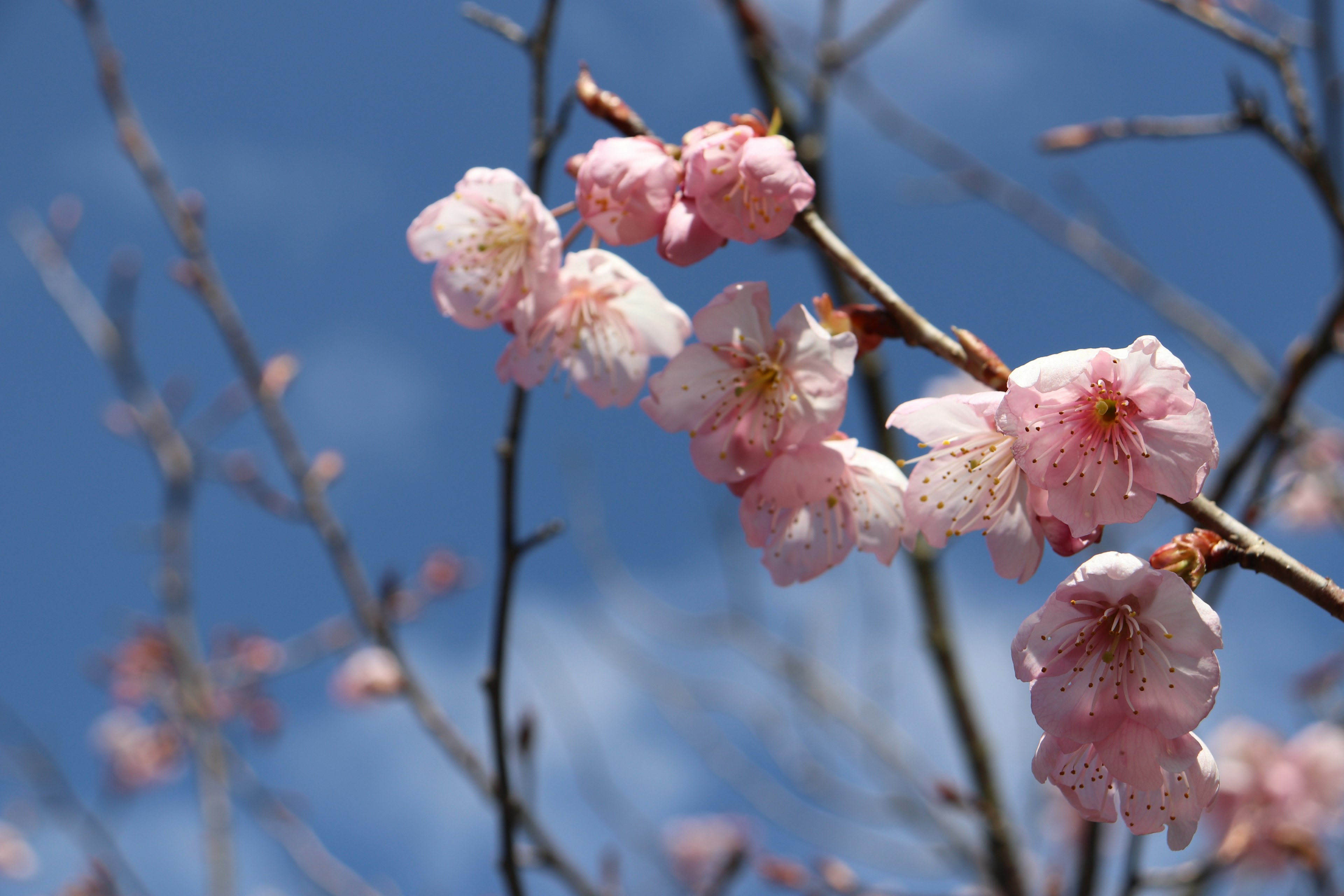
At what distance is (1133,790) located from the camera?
1.10 m

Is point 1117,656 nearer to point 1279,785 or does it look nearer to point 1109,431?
point 1109,431

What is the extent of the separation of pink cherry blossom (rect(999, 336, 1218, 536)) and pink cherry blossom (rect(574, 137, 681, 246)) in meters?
0.55

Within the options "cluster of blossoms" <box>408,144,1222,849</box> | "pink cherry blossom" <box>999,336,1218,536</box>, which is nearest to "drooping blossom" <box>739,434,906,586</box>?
"cluster of blossoms" <box>408,144,1222,849</box>

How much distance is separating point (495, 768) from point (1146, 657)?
116cm

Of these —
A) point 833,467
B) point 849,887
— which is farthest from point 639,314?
point 849,887

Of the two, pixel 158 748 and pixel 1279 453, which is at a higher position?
pixel 158 748

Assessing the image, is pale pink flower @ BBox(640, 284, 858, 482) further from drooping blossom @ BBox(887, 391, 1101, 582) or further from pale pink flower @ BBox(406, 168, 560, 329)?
pale pink flower @ BBox(406, 168, 560, 329)

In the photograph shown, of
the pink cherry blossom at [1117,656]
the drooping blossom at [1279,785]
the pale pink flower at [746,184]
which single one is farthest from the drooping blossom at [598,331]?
the drooping blossom at [1279,785]

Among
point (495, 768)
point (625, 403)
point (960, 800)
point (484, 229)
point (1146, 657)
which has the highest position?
point (484, 229)

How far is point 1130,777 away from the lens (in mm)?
1024

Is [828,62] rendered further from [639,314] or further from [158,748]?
[158,748]

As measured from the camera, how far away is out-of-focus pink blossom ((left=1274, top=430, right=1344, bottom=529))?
2133 millimetres

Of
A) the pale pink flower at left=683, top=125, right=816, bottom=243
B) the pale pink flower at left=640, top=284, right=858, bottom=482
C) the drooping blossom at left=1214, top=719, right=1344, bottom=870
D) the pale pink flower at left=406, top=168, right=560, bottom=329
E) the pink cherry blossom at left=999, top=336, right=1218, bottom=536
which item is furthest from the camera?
the drooping blossom at left=1214, top=719, right=1344, bottom=870

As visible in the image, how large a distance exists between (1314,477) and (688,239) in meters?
3.16
